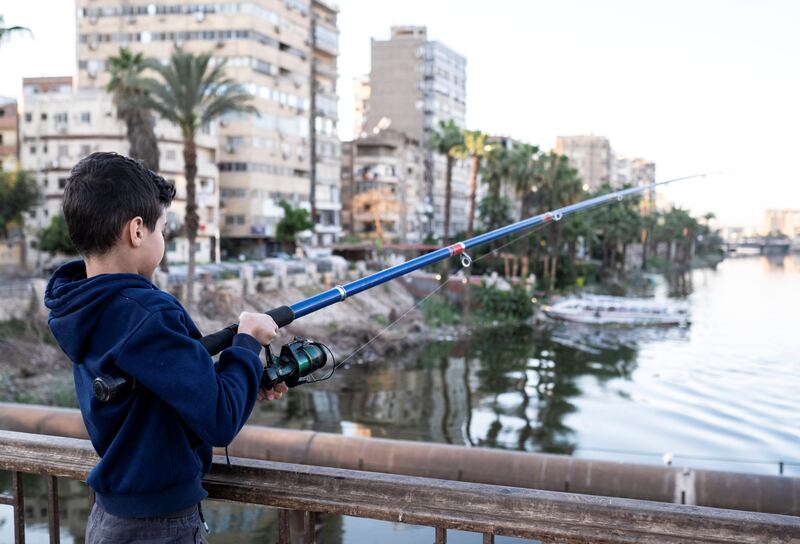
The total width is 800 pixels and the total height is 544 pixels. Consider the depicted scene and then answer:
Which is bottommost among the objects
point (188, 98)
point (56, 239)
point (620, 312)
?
point (620, 312)

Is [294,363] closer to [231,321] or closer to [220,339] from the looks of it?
[220,339]

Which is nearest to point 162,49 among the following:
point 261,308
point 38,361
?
point 261,308

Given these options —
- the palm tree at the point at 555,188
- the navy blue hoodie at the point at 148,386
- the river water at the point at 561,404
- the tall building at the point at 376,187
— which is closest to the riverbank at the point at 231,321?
the river water at the point at 561,404

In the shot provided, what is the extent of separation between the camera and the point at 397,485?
2.27 meters

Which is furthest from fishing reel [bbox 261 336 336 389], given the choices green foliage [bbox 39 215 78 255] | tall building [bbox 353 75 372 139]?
tall building [bbox 353 75 372 139]

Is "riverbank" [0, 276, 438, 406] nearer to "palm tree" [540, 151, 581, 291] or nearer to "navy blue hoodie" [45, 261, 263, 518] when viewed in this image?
"palm tree" [540, 151, 581, 291]

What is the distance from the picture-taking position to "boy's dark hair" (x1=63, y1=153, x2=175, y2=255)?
79.9 inches

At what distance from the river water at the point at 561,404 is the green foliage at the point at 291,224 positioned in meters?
20.2

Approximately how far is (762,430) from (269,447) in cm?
1474

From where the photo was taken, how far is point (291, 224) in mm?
57219

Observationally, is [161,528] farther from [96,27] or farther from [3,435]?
[96,27]

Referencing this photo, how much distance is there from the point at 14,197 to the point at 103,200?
43.4m

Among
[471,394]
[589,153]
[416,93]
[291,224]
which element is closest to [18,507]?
[471,394]

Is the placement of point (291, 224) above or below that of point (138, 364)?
below
